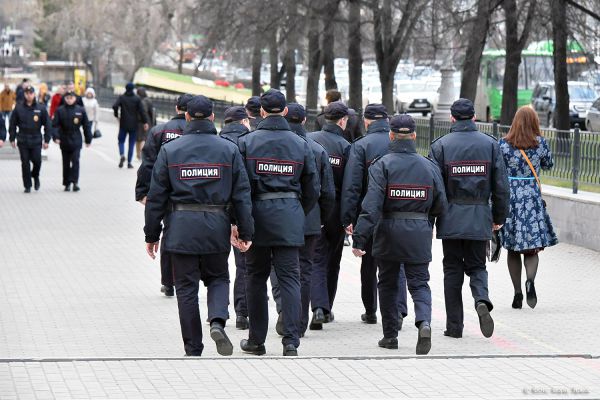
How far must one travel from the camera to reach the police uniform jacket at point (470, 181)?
10.4m

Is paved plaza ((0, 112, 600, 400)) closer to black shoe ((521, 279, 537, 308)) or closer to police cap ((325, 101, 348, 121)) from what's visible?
black shoe ((521, 279, 537, 308))

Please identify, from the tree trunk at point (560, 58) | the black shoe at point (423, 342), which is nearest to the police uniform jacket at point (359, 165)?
the black shoe at point (423, 342)

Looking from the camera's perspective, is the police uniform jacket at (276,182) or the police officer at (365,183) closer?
the police uniform jacket at (276,182)

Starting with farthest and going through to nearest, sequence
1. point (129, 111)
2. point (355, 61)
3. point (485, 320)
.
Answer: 1. point (355, 61)
2. point (129, 111)
3. point (485, 320)

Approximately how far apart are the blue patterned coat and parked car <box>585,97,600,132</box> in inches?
1021

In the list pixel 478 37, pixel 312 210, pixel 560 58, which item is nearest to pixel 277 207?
pixel 312 210

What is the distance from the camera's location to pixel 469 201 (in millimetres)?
10484

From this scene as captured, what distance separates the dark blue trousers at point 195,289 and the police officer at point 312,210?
1100 millimetres

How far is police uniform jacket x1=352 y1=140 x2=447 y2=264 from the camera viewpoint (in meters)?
9.70

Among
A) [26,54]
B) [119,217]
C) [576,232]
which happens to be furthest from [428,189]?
[26,54]

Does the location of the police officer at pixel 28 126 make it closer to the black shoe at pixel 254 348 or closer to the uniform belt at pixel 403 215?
the uniform belt at pixel 403 215

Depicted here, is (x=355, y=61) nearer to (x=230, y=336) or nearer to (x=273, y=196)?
(x=230, y=336)

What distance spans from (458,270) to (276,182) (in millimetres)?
1963

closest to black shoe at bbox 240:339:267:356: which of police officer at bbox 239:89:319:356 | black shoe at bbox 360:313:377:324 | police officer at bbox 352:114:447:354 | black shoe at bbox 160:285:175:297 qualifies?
police officer at bbox 239:89:319:356
